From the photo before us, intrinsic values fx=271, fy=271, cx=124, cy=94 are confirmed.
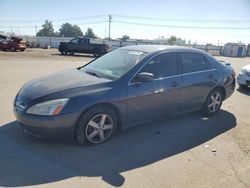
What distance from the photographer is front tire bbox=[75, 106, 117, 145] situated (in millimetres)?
4207

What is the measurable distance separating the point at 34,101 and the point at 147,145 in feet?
6.43

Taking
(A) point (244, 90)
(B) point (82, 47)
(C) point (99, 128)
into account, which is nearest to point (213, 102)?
(C) point (99, 128)

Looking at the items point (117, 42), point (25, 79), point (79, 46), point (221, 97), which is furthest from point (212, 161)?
point (117, 42)

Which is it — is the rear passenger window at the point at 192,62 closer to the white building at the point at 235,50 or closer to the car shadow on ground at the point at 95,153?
the car shadow on ground at the point at 95,153

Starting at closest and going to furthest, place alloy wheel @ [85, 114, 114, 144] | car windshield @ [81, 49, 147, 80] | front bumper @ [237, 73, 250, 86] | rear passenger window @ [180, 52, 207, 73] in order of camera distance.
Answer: alloy wheel @ [85, 114, 114, 144], car windshield @ [81, 49, 147, 80], rear passenger window @ [180, 52, 207, 73], front bumper @ [237, 73, 250, 86]

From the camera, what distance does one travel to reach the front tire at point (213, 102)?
6.16 metres

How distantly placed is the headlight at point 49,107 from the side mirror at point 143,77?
4.26 ft

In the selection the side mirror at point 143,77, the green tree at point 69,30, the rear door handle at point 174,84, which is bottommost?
the rear door handle at point 174,84

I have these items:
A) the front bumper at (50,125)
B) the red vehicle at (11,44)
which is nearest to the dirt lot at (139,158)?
the front bumper at (50,125)

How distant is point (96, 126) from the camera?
4.37m

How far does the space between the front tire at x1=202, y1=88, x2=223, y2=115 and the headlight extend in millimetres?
3463

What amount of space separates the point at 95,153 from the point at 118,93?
1.03 metres

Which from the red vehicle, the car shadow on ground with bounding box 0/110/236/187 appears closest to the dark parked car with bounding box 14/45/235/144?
the car shadow on ground with bounding box 0/110/236/187

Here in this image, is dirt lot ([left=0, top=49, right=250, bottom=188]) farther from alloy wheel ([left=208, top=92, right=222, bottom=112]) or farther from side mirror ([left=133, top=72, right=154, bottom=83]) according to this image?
side mirror ([left=133, top=72, right=154, bottom=83])
